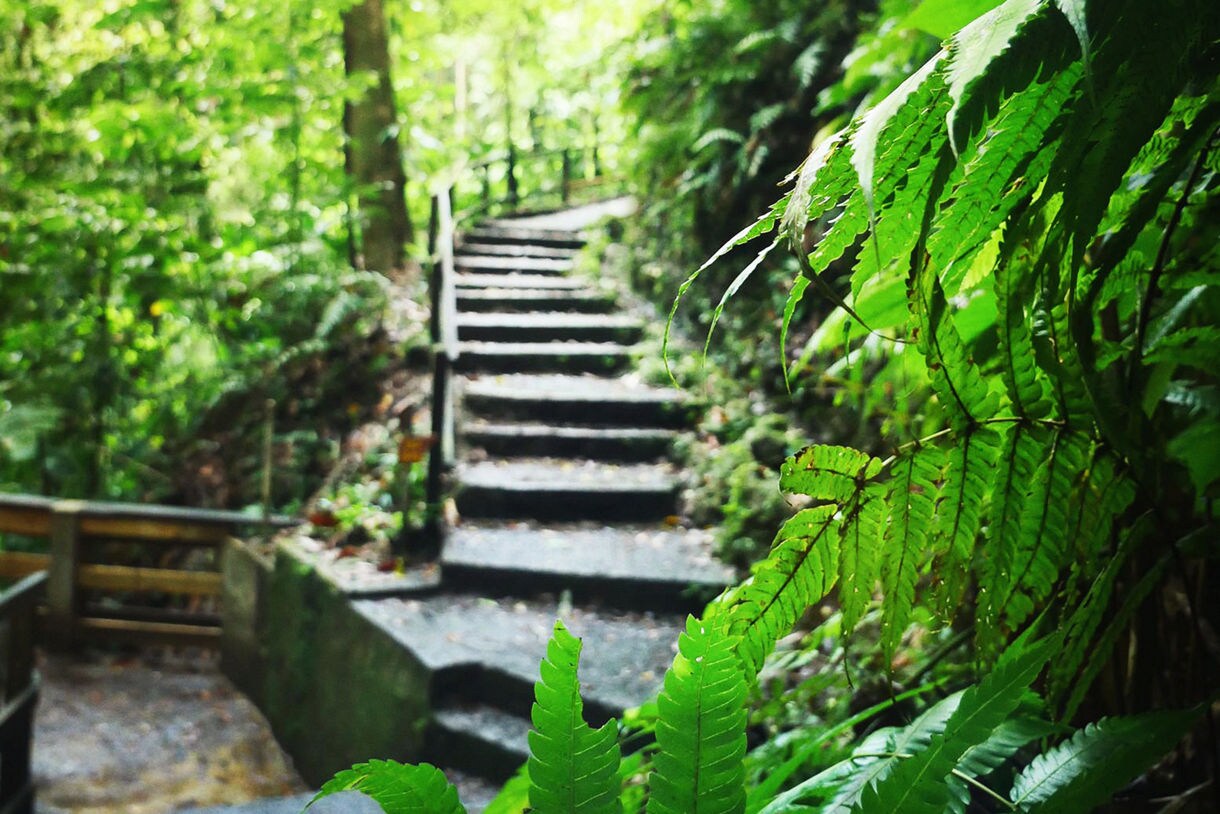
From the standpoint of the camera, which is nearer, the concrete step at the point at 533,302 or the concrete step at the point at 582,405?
the concrete step at the point at 582,405

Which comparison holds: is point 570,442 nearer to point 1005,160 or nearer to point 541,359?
point 541,359

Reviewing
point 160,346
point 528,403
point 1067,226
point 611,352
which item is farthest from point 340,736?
point 160,346

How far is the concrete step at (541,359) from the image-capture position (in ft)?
23.2

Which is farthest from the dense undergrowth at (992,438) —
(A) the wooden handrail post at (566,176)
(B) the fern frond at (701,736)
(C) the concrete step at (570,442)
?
(A) the wooden handrail post at (566,176)

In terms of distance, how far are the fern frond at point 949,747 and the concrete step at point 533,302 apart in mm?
7478

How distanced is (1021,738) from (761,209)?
20.0ft

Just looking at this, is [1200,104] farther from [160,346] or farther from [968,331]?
[160,346]

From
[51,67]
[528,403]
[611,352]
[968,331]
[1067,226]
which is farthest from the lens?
[51,67]

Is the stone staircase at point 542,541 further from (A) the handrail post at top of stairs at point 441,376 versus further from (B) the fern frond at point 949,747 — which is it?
(B) the fern frond at point 949,747

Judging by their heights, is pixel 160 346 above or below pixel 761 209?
below

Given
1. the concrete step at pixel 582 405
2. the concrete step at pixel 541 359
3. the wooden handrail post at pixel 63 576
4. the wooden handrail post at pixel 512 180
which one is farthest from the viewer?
the wooden handrail post at pixel 512 180

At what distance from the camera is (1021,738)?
0.80m

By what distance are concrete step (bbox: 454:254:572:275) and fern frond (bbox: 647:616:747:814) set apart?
864cm

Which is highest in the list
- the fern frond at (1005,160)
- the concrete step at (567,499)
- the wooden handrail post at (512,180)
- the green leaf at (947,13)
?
the wooden handrail post at (512,180)
